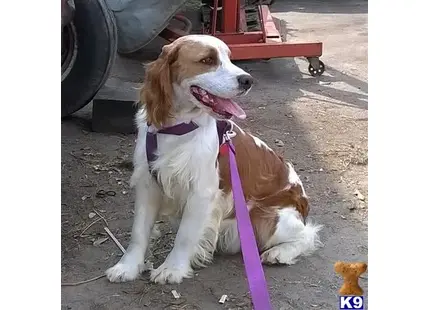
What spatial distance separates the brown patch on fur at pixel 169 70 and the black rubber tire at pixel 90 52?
1913mm

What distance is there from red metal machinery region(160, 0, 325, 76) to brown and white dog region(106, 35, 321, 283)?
3.67 metres

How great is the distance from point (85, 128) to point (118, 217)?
166 cm

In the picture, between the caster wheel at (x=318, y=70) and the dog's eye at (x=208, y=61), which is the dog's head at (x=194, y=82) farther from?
the caster wheel at (x=318, y=70)

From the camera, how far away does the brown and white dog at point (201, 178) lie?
334cm

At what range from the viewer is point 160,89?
3.39 m

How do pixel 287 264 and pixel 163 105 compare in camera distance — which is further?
pixel 287 264

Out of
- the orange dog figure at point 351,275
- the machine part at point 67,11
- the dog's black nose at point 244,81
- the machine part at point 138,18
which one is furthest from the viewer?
the machine part at point 138,18

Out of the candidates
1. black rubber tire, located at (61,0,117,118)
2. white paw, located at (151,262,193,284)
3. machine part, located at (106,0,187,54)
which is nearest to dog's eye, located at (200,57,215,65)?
white paw, located at (151,262,193,284)

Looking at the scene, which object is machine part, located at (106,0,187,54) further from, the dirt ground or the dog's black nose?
the dog's black nose

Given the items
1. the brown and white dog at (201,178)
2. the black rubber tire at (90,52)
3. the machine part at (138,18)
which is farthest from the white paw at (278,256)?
the machine part at (138,18)

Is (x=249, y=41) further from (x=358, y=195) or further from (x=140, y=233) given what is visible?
(x=140, y=233)
